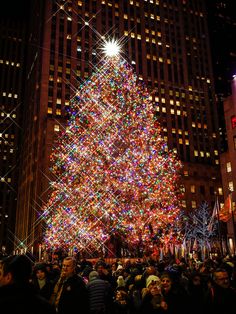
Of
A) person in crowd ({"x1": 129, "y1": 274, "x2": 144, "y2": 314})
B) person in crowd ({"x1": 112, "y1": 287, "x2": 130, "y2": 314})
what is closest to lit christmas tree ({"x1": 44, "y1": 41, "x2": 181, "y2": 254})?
person in crowd ({"x1": 129, "y1": 274, "x2": 144, "y2": 314})

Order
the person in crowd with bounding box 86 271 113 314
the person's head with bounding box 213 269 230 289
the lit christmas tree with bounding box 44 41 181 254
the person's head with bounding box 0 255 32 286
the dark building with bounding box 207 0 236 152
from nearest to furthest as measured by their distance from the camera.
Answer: the person's head with bounding box 0 255 32 286 < the person's head with bounding box 213 269 230 289 < the person in crowd with bounding box 86 271 113 314 < the lit christmas tree with bounding box 44 41 181 254 < the dark building with bounding box 207 0 236 152

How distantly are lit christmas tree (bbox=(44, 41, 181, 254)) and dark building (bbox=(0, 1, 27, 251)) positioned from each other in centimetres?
6551

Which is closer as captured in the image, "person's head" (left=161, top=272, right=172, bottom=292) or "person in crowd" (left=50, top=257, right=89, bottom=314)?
"person in crowd" (left=50, top=257, right=89, bottom=314)

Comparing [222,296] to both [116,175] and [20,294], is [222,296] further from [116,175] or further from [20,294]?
[116,175]

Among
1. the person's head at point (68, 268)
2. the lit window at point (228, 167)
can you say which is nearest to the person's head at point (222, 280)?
the person's head at point (68, 268)

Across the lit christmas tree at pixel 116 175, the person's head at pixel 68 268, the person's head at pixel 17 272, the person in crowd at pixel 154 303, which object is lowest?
the person in crowd at pixel 154 303

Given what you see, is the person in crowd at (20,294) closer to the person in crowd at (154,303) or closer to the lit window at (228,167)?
the person in crowd at (154,303)

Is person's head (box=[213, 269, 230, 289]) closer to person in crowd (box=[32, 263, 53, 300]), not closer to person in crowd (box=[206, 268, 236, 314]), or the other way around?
person in crowd (box=[206, 268, 236, 314])

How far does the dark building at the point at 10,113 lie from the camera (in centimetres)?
9844

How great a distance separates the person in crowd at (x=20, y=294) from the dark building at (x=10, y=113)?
99.3m

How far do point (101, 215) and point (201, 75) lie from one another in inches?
2224

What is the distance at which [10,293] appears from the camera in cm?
268

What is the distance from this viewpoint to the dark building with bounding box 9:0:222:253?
60.7 m

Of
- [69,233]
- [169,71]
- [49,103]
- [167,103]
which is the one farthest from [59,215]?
[169,71]
